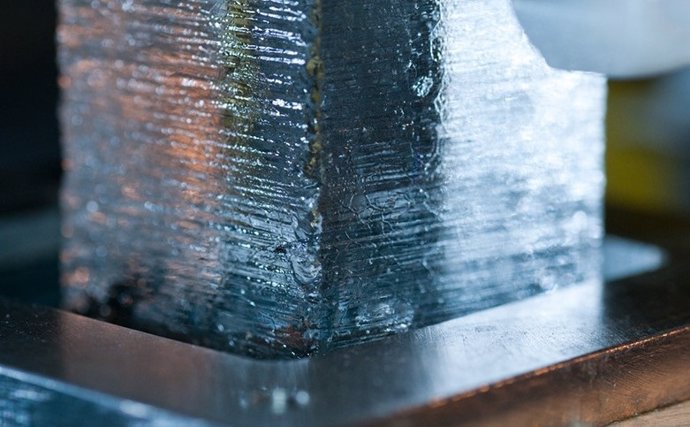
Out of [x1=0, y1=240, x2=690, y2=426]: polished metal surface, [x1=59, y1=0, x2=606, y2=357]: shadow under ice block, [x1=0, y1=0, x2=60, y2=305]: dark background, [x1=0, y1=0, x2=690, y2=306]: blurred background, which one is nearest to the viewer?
[x1=0, y1=240, x2=690, y2=426]: polished metal surface

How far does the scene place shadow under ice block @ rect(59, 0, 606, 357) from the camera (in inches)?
33.2

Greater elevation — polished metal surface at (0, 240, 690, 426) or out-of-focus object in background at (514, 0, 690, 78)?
out-of-focus object in background at (514, 0, 690, 78)

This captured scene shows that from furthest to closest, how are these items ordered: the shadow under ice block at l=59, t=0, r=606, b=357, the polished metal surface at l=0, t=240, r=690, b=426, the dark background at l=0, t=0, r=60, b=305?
the dark background at l=0, t=0, r=60, b=305
the shadow under ice block at l=59, t=0, r=606, b=357
the polished metal surface at l=0, t=240, r=690, b=426

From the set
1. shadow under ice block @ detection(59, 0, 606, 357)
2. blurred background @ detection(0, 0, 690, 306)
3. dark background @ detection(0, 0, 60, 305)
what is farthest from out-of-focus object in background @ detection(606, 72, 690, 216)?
dark background @ detection(0, 0, 60, 305)

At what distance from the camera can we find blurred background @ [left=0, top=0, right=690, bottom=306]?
1.45m

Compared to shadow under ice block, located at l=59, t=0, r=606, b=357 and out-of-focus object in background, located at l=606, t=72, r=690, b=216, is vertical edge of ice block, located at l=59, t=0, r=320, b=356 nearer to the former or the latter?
shadow under ice block, located at l=59, t=0, r=606, b=357

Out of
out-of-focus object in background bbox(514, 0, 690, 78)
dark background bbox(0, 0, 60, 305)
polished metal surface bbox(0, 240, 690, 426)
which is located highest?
→ out-of-focus object in background bbox(514, 0, 690, 78)

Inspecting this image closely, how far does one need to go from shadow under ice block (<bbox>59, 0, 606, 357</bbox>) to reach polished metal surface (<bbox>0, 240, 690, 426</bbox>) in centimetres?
9

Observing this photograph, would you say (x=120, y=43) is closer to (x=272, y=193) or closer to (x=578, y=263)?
(x=272, y=193)

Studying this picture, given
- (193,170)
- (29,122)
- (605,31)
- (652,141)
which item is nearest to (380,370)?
(193,170)

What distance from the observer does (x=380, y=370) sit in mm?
728

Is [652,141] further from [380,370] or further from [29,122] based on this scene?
[29,122]

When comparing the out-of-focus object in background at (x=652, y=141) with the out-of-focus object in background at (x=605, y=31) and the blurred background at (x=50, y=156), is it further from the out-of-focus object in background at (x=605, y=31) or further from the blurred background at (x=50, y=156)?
the out-of-focus object in background at (x=605, y=31)

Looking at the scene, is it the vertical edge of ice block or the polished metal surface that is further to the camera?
the vertical edge of ice block
